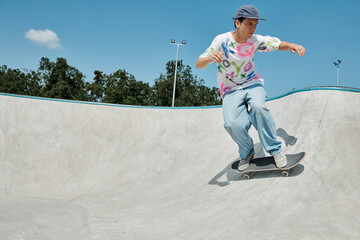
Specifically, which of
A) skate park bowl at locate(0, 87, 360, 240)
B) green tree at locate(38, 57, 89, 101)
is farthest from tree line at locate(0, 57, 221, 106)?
skate park bowl at locate(0, 87, 360, 240)

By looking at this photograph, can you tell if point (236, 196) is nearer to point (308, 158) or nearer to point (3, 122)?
point (308, 158)

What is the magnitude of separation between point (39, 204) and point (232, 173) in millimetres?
4101

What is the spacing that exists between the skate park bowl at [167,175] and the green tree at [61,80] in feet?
108

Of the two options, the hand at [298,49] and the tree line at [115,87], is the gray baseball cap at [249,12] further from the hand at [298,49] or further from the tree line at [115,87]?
the tree line at [115,87]

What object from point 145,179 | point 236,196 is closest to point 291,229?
point 236,196

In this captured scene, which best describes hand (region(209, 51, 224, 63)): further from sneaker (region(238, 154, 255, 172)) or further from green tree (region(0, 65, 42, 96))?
green tree (region(0, 65, 42, 96))

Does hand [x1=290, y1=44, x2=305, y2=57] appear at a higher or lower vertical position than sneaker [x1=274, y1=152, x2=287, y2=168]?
higher

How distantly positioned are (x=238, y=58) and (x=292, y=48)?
0.85 metres

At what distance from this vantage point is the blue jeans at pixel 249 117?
4.43 meters

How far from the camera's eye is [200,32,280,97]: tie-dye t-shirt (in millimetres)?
4562

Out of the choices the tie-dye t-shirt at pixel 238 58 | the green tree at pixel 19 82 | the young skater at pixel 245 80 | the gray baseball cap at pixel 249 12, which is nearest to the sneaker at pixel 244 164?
the young skater at pixel 245 80

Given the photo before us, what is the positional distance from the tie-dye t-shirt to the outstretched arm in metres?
0.08

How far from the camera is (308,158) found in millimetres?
4703

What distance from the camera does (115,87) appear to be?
137 ft
